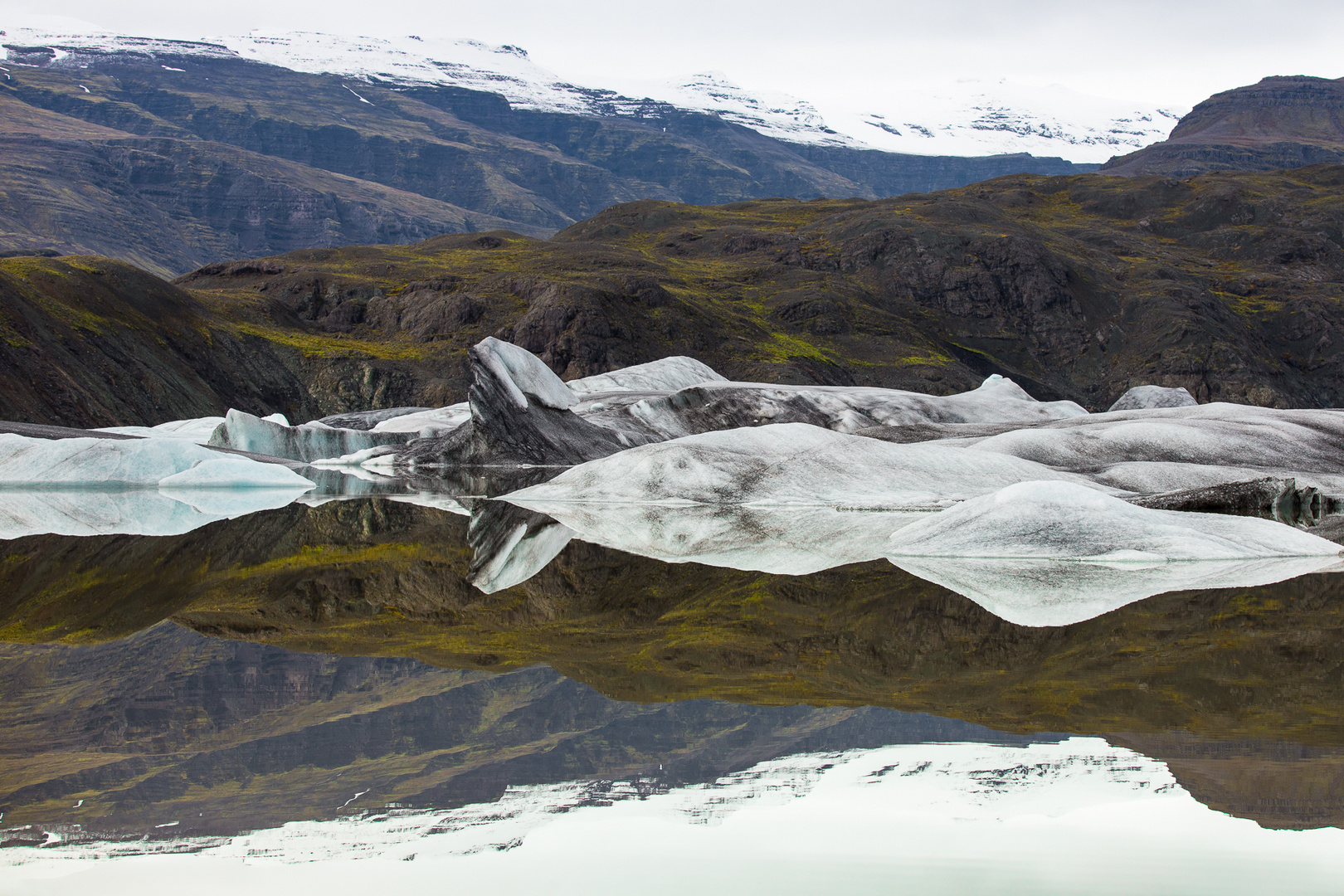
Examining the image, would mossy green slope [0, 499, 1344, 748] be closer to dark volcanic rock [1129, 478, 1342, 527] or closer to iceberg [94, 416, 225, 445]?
dark volcanic rock [1129, 478, 1342, 527]

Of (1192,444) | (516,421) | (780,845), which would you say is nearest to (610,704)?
(780,845)

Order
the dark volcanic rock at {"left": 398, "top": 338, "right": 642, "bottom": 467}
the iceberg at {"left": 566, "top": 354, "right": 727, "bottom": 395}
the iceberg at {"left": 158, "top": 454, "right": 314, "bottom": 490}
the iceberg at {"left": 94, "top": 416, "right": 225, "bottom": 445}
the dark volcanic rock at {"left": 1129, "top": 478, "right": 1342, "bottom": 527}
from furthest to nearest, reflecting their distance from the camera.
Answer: the iceberg at {"left": 566, "top": 354, "right": 727, "bottom": 395} → the iceberg at {"left": 94, "top": 416, "right": 225, "bottom": 445} → the dark volcanic rock at {"left": 398, "top": 338, "right": 642, "bottom": 467} → the iceberg at {"left": 158, "top": 454, "right": 314, "bottom": 490} → the dark volcanic rock at {"left": 1129, "top": 478, "right": 1342, "bottom": 527}

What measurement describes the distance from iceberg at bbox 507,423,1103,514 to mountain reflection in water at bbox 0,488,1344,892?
9132 mm

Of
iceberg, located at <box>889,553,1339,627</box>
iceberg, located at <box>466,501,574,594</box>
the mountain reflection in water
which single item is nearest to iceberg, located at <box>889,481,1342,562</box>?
iceberg, located at <box>889,553,1339,627</box>

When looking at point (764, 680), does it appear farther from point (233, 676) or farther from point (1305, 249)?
point (1305, 249)

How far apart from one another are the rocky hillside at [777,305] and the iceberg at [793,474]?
4259 cm

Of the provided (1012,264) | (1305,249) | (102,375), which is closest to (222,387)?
(102,375)

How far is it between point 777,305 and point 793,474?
90663 millimetres

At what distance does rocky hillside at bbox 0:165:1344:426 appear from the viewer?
73.1 m

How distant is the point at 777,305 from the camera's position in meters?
111

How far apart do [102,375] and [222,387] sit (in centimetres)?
1364

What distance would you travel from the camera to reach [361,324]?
329 ft

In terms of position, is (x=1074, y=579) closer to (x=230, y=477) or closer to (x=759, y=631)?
(x=759, y=631)

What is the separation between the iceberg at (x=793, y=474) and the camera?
21516 millimetres
